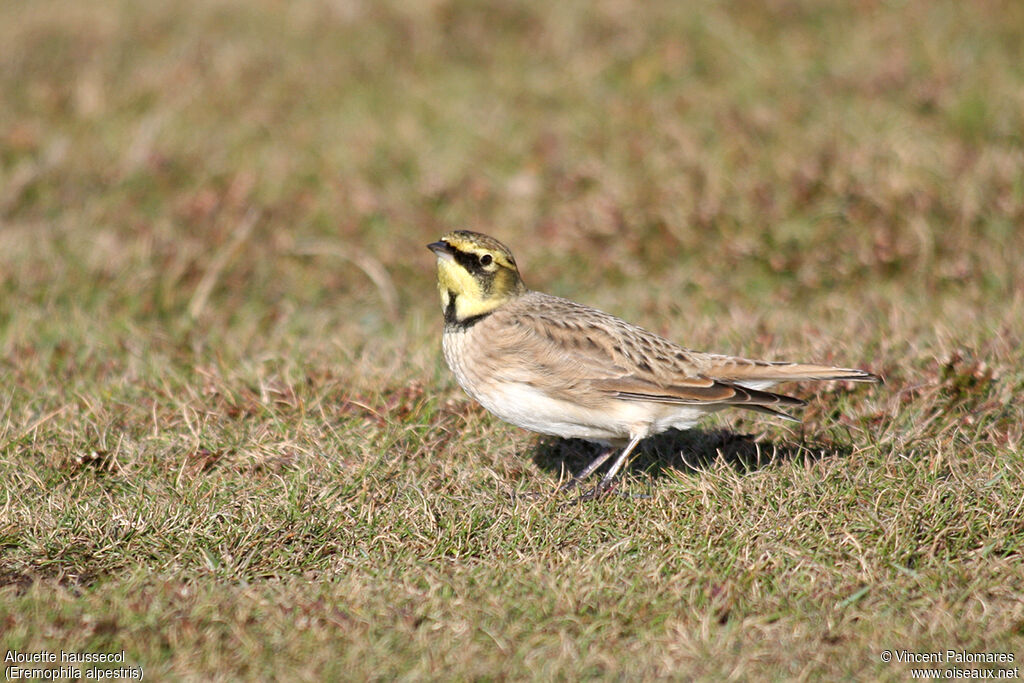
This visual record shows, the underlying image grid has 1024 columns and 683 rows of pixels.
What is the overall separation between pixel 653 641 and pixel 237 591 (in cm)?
146

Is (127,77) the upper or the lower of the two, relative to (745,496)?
upper

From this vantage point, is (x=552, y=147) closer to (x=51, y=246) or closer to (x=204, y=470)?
(x=51, y=246)

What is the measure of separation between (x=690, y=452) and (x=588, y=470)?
57cm

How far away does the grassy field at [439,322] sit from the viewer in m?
4.18

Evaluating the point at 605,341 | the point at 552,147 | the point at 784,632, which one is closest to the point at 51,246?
the point at 552,147

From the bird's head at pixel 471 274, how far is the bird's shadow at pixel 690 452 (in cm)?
74

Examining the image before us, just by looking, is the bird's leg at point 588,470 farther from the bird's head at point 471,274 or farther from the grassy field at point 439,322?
the bird's head at point 471,274

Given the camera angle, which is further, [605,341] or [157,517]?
[605,341]

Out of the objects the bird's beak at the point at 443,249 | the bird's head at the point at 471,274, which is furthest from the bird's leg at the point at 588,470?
the bird's beak at the point at 443,249

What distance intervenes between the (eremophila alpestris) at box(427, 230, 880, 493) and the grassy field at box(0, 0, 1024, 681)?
0.30 m

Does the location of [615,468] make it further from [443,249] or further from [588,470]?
[443,249]

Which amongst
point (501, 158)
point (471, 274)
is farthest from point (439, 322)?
point (501, 158)

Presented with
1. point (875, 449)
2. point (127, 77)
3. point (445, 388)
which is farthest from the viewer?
point (127, 77)

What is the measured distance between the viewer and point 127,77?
35.3 feet
